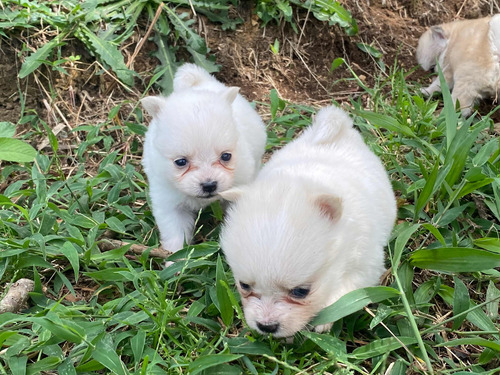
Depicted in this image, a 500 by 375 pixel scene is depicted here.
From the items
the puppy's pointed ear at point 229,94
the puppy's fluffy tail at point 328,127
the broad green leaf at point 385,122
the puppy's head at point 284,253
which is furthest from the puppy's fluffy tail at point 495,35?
the puppy's head at point 284,253

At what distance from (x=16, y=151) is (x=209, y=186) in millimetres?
1649

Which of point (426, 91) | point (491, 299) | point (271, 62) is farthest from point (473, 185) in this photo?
point (271, 62)

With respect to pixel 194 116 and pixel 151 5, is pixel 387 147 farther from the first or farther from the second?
pixel 151 5

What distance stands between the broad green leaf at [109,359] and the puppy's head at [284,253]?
0.66 meters

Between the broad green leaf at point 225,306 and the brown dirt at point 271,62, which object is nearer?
the broad green leaf at point 225,306

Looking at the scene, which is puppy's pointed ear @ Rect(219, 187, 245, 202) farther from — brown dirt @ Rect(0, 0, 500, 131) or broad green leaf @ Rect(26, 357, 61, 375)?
brown dirt @ Rect(0, 0, 500, 131)

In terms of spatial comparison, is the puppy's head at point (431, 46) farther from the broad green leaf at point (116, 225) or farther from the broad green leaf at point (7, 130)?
the broad green leaf at point (7, 130)

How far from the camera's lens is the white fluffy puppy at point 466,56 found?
5.33m

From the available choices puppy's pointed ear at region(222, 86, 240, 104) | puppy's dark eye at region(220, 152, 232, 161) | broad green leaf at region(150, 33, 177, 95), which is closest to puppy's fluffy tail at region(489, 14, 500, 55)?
puppy's pointed ear at region(222, 86, 240, 104)

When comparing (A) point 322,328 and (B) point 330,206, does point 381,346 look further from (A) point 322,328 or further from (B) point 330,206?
(B) point 330,206

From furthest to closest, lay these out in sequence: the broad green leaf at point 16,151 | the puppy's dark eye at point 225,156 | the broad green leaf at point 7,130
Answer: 1. the broad green leaf at point 7,130
2. the broad green leaf at point 16,151
3. the puppy's dark eye at point 225,156

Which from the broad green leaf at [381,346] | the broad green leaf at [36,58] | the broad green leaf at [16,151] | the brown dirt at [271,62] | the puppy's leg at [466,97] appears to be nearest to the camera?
the broad green leaf at [381,346]

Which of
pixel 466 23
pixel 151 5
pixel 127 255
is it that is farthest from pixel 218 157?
pixel 466 23

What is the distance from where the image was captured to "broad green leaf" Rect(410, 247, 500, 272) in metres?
2.71
